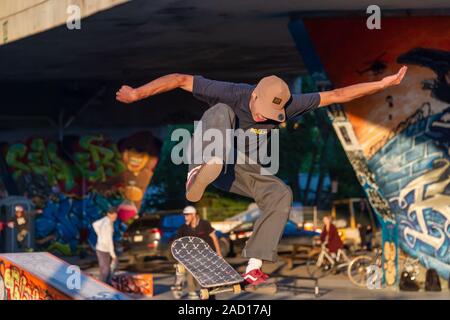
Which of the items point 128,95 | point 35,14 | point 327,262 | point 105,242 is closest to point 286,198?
point 128,95

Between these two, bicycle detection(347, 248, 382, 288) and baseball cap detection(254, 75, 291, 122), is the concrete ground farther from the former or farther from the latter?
baseball cap detection(254, 75, 291, 122)

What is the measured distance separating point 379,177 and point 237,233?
12783 mm

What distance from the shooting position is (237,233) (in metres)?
40.4

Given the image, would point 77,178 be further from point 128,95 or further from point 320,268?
point 128,95

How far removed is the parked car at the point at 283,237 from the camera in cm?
4016

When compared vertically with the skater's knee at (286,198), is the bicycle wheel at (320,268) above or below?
below

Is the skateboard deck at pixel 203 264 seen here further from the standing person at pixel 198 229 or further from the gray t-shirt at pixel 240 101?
the standing person at pixel 198 229

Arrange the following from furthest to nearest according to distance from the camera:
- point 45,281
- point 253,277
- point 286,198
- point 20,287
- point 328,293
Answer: point 328,293
point 20,287
point 45,281
point 253,277
point 286,198

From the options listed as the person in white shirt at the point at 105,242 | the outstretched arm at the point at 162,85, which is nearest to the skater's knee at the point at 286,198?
the outstretched arm at the point at 162,85

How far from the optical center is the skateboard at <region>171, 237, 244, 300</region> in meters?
11.0

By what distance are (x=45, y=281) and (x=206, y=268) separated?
7.70 m

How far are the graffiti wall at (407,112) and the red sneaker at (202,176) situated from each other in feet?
55.5

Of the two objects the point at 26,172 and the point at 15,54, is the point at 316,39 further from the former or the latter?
the point at 26,172

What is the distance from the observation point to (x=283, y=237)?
134 feet
